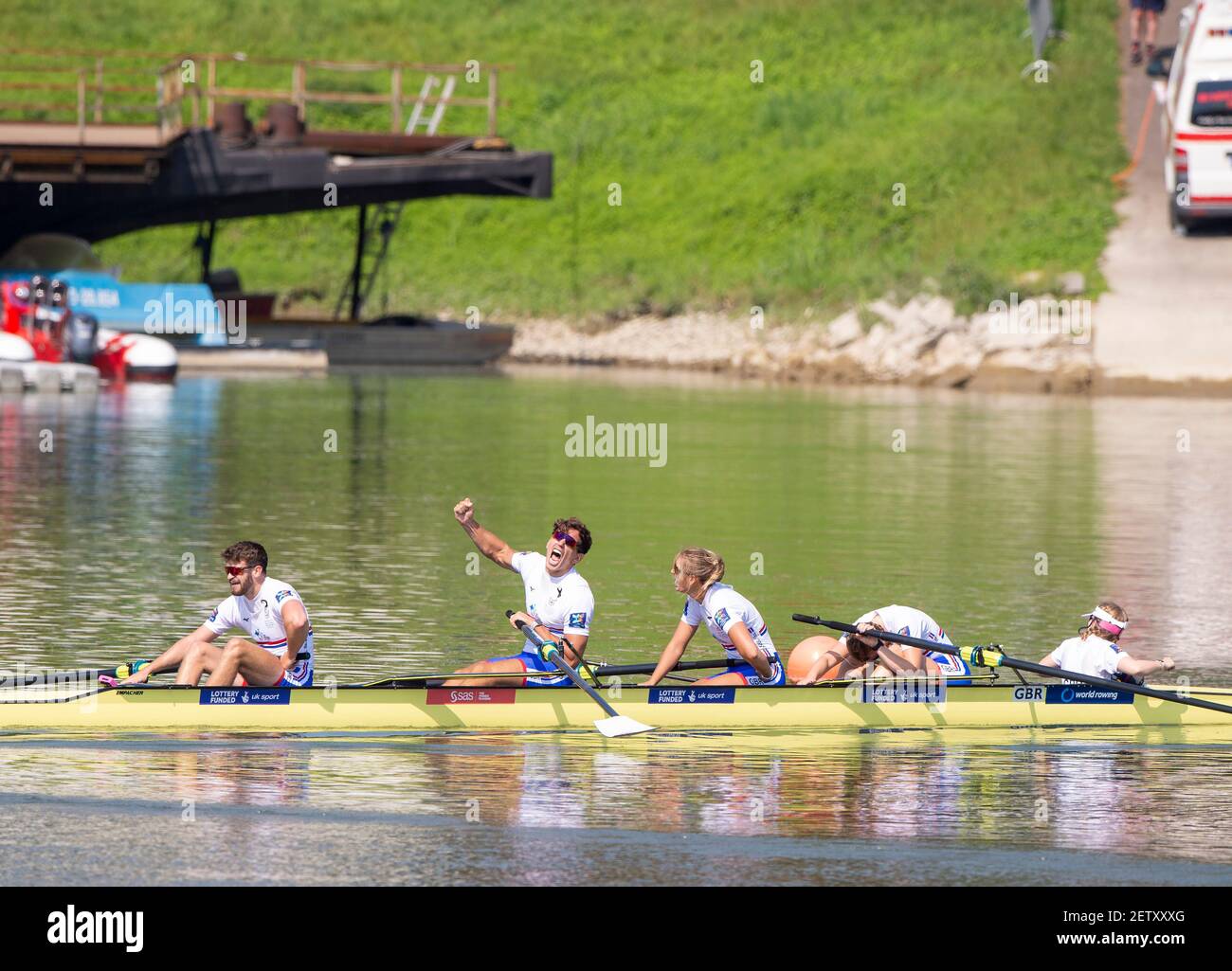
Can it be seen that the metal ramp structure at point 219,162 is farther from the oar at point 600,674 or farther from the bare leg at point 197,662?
the bare leg at point 197,662

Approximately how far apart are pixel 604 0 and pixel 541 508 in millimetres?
59306

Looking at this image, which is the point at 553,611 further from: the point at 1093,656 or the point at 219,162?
the point at 219,162

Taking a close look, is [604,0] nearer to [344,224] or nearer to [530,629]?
[344,224]

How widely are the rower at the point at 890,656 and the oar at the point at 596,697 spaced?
1.70 meters

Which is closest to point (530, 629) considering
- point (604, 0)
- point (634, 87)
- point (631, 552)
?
point (631, 552)

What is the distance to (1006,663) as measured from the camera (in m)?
15.4

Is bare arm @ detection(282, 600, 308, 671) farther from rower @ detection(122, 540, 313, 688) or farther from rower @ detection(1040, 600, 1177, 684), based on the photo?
rower @ detection(1040, 600, 1177, 684)

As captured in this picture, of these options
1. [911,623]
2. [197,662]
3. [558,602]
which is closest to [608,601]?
[558,602]

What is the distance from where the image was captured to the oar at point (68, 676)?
50.0ft

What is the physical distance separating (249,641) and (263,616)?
0.22 metres

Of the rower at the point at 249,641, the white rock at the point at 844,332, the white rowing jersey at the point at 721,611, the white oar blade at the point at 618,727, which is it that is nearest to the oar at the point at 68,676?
the rower at the point at 249,641

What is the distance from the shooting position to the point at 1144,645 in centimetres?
1994

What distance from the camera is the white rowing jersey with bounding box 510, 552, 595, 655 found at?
15844 mm

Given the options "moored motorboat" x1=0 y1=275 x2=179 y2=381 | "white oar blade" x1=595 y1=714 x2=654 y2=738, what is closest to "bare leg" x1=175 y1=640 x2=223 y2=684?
"white oar blade" x1=595 y1=714 x2=654 y2=738
